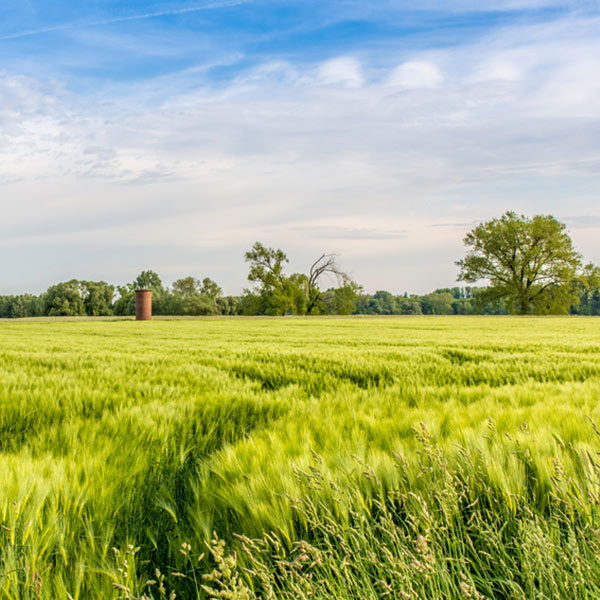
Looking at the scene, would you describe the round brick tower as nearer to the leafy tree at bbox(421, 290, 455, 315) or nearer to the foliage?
the foliage

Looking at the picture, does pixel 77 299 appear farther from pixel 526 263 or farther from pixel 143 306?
pixel 526 263

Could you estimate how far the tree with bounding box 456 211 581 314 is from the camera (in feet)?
175

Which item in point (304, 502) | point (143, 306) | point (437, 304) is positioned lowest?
point (304, 502)

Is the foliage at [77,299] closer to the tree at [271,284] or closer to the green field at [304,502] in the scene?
the tree at [271,284]

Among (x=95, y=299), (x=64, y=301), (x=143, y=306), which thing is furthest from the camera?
(x=95, y=299)

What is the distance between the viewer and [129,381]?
4242 mm

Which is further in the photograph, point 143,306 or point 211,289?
point 211,289

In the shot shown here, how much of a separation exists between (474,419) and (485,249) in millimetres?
60679

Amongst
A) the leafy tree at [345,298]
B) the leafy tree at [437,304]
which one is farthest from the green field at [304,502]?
the leafy tree at [437,304]

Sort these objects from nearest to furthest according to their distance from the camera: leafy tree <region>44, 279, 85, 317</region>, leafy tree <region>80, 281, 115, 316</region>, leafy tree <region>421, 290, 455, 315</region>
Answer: leafy tree <region>44, 279, 85, 317</region>, leafy tree <region>80, 281, 115, 316</region>, leafy tree <region>421, 290, 455, 315</region>

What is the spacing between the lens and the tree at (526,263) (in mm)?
53250

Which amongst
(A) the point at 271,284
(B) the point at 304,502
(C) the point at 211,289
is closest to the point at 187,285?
(C) the point at 211,289

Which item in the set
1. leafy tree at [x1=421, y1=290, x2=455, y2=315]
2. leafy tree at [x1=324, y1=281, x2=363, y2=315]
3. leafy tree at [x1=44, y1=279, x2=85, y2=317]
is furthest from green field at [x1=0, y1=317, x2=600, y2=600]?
leafy tree at [x1=421, y1=290, x2=455, y2=315]

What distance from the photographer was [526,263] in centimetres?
5475
